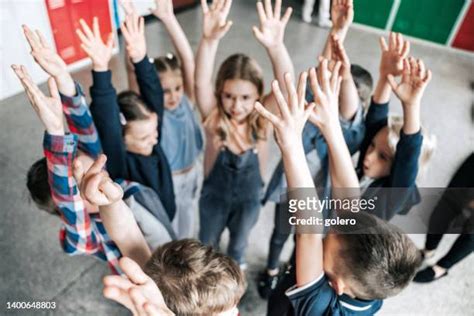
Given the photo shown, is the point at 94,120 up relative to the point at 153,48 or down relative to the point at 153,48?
up

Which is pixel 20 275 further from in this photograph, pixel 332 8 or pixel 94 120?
pixel 332 8

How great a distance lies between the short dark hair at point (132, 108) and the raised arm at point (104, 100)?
0.23 feet

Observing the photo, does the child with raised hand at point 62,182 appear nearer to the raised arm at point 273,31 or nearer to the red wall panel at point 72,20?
the red wall panel at point 72,20

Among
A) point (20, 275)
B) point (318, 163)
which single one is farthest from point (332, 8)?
point (20, 275)

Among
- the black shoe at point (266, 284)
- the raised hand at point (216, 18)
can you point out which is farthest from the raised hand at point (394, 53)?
the black shoe at point (266, 284)

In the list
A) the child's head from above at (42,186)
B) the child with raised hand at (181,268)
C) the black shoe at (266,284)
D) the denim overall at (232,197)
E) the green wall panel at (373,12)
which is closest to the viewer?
the child with raised hand at (181,268)

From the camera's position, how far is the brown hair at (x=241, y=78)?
87cm

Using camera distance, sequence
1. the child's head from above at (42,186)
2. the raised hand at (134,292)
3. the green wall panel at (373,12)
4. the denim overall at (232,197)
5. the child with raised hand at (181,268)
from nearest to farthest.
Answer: the raised hand at (134,292)
the child with raised hand at (181,268)
the child's head from above at (42,186)
the green wall panel at (373,12)
the denim overall at (232,197)

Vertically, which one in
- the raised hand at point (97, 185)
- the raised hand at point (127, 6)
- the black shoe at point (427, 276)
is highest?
the raised hand at point (127, 6)

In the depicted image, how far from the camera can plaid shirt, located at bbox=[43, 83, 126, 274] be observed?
564 mm

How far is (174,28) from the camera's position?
33.1 inches

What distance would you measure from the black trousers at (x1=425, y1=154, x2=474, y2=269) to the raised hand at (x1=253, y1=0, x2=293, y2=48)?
61cm

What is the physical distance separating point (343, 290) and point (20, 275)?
0.92 m

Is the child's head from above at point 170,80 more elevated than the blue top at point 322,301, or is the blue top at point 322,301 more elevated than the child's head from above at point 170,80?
the child's head from above at point 170,80
